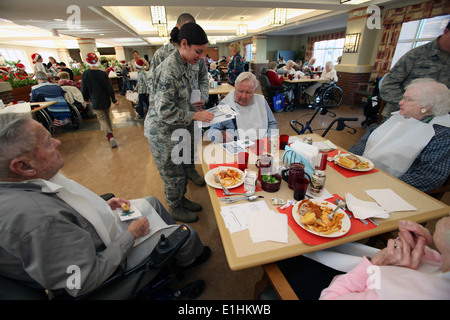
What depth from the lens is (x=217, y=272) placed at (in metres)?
1.61

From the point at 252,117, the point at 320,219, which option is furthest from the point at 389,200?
the point at 252,117

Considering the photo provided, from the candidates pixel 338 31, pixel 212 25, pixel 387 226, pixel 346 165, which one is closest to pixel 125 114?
pixel 346 165

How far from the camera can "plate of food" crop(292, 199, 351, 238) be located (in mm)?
938

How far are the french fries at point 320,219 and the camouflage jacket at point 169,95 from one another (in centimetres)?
106

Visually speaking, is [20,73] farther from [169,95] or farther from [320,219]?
[320,219]

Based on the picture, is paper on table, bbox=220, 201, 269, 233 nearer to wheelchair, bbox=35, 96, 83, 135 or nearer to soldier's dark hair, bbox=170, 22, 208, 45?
soldier's dark hair, bbox=170, 22, 208, 45

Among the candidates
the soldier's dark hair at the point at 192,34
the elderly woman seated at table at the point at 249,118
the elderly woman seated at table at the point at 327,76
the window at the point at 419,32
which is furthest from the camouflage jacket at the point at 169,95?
the window at the point at 419,32

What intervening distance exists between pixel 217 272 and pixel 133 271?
82cm

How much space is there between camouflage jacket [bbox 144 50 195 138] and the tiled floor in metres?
1.12

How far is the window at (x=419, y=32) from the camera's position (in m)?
5.12

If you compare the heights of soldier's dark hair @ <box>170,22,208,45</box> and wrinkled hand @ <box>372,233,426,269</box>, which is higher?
soldier's dark hair @ <box>170,22,208,45</box>

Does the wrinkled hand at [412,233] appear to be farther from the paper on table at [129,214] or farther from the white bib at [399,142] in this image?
the paper on table at [129,214]

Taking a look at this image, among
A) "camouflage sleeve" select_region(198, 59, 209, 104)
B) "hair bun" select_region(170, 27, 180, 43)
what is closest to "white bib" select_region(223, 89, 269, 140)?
"camouflage sleeve" select_region(198, 59, 209, 104)

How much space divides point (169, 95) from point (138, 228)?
92cm
